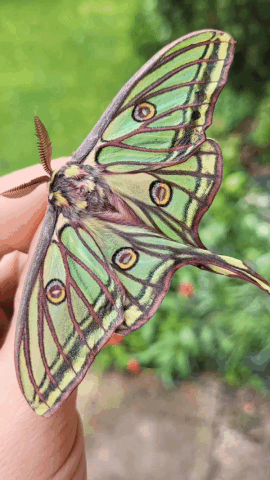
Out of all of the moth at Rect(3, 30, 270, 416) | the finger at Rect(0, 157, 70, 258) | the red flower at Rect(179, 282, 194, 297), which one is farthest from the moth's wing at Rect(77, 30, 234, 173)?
the red flower at Rect(179, 282, 194, 297)

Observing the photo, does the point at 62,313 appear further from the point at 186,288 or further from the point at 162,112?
the point at 186,288

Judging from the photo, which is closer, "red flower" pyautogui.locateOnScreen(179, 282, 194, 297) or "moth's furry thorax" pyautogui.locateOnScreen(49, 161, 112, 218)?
"moth's furry thorax" pyautogui.locateOnScreen(49, 161, 112, 218)

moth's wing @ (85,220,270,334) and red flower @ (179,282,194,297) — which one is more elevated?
moth's wing @ (85,220,270,334)

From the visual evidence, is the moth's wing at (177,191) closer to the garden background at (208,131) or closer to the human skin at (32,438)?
the human skin at (32,438)

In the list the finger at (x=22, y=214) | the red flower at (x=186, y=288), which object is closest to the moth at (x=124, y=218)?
the finger at (x=22, y=214)

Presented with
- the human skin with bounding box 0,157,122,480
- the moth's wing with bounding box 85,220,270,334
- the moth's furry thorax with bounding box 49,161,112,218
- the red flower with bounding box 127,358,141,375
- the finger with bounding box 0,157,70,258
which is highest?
the moth's furry thorax with bounding box 49,161,112,218

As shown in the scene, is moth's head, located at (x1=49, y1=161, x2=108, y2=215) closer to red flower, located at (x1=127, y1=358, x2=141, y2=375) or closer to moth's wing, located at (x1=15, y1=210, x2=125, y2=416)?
moth's wing, located at (x1=15, y1=210, x2=125, y2=416)

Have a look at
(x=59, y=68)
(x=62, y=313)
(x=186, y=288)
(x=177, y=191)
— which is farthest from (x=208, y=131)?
(x=62, y=313)
